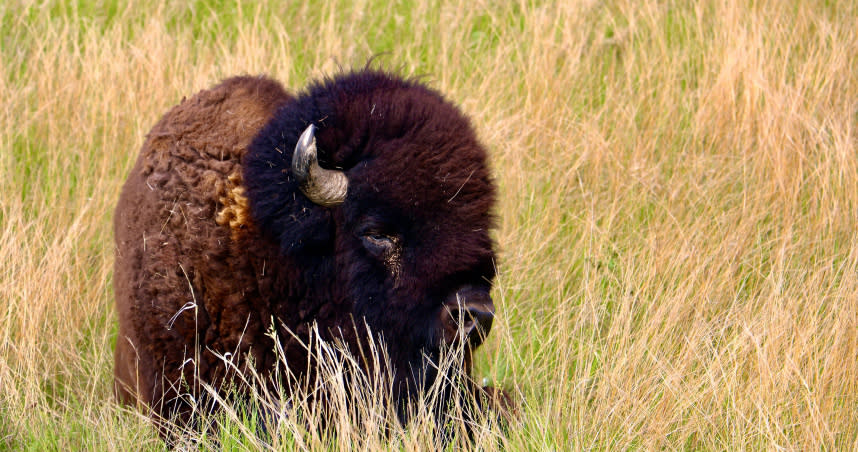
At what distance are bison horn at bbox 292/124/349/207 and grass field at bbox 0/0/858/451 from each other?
85 cm

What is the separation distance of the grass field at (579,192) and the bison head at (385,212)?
0.46 meters

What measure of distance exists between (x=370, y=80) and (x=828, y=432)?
7.43 ft

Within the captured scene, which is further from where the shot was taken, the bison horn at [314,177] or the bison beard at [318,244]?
the bison beard at [318,244]

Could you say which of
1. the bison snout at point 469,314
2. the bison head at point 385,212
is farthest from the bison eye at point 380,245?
the bison snout at point 469,314

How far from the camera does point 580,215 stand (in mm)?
5449

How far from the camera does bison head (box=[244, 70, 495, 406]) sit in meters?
3.54

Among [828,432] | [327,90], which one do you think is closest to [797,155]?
[828,432]

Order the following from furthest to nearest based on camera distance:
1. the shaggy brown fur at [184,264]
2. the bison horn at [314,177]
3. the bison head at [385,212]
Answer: the shaggy brown fur at [184,264] < the bison head at [385,212] < the bison horn at [314,177]

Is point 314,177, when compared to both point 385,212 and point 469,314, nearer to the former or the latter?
point 385,212

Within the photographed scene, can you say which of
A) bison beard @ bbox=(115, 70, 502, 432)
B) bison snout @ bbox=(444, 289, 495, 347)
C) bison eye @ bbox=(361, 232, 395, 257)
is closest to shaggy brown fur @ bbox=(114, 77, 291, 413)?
bison beard @ bbox=(115, 70, 502, 432)

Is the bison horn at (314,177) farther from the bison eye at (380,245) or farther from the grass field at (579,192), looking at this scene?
the grass field at (579,192)

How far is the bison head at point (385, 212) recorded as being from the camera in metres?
3.54

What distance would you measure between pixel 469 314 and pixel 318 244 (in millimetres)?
701

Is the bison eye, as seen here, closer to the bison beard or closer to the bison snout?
the bison beard
